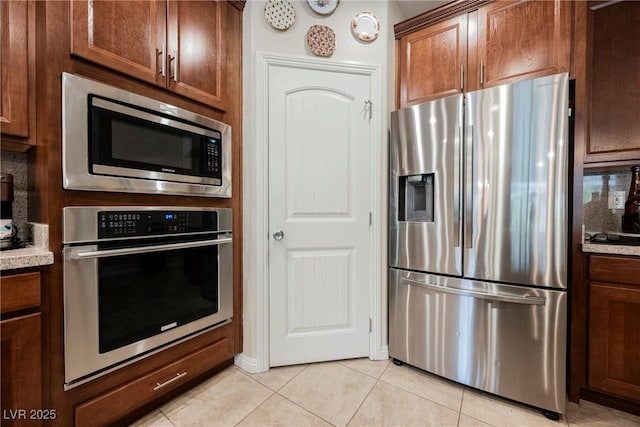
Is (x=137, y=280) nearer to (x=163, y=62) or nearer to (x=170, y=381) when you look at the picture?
(x=170, y=381)

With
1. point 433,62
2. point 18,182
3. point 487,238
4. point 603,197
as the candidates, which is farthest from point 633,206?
point 18,182

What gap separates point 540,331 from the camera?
4.72 feet

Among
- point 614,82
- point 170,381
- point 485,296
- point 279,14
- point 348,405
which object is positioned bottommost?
point 348,405

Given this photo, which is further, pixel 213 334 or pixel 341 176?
pixel 341 176

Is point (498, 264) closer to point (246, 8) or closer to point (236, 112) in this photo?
point (236, 112)

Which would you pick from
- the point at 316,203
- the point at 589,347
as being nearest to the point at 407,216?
the point at 316,203

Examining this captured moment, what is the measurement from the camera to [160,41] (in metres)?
1.40

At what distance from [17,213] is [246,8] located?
166 centimetres

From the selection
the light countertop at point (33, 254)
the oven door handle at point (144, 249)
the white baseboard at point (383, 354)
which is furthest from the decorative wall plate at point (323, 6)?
the white baseboard at point (383, 354)

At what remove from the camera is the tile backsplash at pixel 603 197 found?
179 centimetres

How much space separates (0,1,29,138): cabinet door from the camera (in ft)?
3.52

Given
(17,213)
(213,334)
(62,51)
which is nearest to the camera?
(62,51)

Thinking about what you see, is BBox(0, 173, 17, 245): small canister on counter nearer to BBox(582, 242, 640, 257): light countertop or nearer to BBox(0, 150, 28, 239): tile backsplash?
BBox(0, 150, 28, 239): tile backsplash

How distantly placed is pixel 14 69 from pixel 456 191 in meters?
2.09
